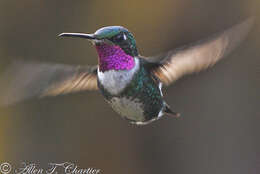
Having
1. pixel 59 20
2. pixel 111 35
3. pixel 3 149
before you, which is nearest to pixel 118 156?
pixel 3 149

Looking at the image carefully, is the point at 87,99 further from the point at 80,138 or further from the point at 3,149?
the point at 3,149

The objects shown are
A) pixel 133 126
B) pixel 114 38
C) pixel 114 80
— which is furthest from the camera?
pixel 133 126

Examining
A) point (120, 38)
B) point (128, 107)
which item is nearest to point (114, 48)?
point (120, 38)

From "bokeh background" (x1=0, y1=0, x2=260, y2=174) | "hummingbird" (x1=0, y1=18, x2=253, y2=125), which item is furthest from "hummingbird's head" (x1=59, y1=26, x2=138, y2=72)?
"bokeh background" (x1=0, y1=0, x2=260, y2=174)

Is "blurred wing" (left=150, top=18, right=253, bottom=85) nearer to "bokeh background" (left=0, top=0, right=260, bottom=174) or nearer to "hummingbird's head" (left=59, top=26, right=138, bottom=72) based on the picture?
"hummingbird's head" (left=59, top=26, right=138, bottom=72)

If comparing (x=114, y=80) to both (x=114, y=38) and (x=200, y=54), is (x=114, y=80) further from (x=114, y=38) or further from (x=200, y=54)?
(x=200, y=54)

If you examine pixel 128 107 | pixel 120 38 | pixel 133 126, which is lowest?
pixel 133 126

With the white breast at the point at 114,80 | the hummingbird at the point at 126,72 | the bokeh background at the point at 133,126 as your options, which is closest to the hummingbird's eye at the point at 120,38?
the hummingbird at the point at 126,72
